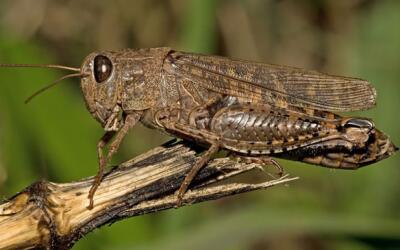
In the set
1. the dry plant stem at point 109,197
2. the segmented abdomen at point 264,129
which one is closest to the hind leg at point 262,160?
the segmented abdomen at point 264,129

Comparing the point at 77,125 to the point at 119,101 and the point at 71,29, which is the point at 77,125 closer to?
the point at 119,101

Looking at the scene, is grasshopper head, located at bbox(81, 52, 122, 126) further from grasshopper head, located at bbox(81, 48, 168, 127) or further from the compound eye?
the compound eye

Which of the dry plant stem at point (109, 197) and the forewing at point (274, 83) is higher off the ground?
the forewing at point (274, 83)

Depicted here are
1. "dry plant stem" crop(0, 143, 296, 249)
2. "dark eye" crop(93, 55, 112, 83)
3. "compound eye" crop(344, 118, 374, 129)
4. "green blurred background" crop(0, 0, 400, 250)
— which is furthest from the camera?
"green blurred background" crop(0, 0, 400, 250)

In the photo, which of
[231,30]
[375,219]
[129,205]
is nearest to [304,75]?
[375,219]

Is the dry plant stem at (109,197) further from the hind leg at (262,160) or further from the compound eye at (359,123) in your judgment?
the compound eye at (359,123)

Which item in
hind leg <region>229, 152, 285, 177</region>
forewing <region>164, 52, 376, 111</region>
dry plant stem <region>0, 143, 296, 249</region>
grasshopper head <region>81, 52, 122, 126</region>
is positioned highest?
forewing <region>164, 52, 376, 111</region>

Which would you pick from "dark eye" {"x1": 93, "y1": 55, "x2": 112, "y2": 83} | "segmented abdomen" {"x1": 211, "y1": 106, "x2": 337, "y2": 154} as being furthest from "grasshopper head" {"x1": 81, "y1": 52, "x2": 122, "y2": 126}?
"segmented abdomen" {"x1": 211, "y1": 106, "x2": 337, "y2": 154}
